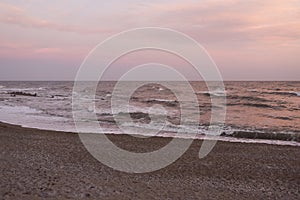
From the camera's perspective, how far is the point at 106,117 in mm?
24922

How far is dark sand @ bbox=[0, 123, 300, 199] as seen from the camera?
7.09 metres

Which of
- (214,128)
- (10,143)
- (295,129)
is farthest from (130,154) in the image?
(295,129)

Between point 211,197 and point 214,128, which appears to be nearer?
point 211,197

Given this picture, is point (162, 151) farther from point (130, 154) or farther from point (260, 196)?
point (260, 196)

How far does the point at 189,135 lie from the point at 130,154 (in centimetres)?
654

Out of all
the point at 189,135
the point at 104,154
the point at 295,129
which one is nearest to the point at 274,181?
the point at 104,154

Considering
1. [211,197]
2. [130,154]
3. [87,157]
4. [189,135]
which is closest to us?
[211,197]

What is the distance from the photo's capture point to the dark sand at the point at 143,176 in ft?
23.3

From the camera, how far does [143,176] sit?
868 cm

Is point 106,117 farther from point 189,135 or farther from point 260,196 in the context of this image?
point 260,196

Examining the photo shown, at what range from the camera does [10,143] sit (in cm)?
1227

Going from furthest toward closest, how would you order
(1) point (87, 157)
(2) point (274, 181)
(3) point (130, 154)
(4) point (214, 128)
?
(4) point (214, 128)
(3) point (130, 154)
(1) point (87, 157)
(2) point (274, 181)

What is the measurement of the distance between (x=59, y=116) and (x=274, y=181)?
1881 centimetres

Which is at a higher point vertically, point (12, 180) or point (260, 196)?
point (12, 180)
